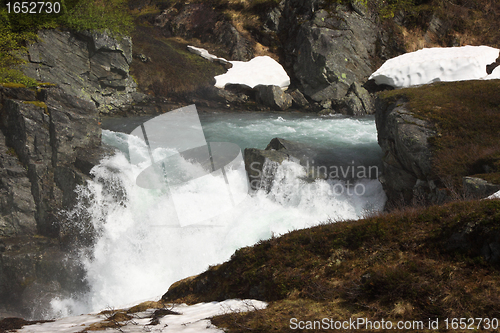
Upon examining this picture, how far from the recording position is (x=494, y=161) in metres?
8.41

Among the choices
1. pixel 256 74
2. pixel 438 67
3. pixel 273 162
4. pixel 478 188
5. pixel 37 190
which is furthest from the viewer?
pixel 256 74

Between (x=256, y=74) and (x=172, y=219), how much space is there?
16.6 metres

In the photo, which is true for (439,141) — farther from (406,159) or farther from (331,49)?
(331,49)

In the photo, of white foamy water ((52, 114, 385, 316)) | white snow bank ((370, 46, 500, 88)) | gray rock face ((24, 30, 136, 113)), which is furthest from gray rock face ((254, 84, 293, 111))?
white foamy water ((52, 114, 385, 316))

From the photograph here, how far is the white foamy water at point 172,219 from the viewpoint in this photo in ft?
34.8

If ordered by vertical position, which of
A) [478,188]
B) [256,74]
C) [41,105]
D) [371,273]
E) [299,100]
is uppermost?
[256,74]

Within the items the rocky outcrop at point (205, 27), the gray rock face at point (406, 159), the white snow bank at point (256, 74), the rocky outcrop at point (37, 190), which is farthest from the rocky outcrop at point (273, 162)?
the rocky outcrop at point (205, 27)

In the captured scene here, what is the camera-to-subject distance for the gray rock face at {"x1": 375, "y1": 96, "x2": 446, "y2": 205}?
941 centimetres

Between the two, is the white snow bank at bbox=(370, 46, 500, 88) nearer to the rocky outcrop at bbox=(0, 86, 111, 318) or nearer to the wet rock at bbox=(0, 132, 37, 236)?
the rocky outcrop at bbox=(0, 86, 111, 318)

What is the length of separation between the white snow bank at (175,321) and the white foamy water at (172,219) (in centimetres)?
574

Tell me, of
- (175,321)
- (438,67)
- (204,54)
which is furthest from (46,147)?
(438,67)

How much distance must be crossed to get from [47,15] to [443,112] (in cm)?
2190

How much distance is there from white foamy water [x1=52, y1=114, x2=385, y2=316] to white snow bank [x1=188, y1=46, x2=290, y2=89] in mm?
12714

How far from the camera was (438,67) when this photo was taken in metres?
21.2
